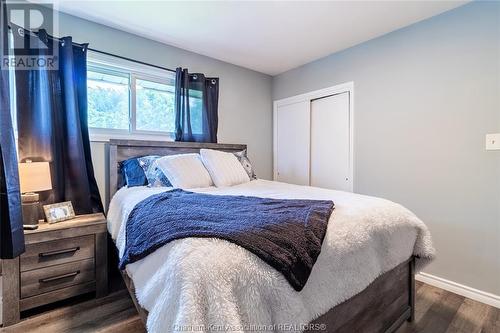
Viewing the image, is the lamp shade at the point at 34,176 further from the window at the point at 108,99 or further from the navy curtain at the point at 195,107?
the navy curtain at the point at 195,107

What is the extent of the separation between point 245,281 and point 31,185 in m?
1.85

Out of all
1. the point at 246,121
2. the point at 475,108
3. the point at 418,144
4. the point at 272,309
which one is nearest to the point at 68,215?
the point at 272,309

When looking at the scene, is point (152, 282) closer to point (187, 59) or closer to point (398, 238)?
point (398, 238)

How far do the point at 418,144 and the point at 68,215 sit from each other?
10.3 feet

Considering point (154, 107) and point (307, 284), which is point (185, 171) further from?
point (307, 284)

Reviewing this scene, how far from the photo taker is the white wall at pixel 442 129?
6.46 ft

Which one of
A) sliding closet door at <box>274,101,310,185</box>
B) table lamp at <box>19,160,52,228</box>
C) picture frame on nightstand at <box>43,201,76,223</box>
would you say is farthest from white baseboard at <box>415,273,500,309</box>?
table lamp at <box>19,160,52,228</box>

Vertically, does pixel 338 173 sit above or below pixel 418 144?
below

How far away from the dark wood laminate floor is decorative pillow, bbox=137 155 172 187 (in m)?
0.93

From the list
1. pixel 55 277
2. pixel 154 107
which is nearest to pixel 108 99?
pixel 154 107

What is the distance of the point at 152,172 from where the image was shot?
232cm

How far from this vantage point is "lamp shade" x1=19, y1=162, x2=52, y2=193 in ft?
5.82

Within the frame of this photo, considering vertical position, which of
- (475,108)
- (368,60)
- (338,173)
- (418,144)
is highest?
(368,60)

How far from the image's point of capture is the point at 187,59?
9.85ft
